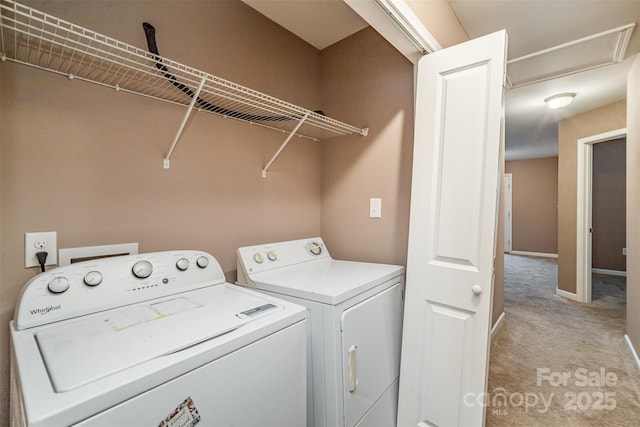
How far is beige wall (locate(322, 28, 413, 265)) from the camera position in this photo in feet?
5.93

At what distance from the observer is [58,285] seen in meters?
0.94

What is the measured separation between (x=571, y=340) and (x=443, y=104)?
2.67 meters

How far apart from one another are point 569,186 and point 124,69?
4.85 m

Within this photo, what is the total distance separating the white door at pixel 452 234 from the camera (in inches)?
50.8

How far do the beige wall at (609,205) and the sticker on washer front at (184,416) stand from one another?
20.5 feet

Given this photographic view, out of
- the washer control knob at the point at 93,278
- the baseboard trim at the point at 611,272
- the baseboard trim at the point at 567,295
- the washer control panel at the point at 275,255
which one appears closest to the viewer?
the washer control knob at the point at 93,278

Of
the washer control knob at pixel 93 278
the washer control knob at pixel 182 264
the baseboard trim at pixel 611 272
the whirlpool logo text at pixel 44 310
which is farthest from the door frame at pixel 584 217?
the whirlpool logo text at pixel 44 310

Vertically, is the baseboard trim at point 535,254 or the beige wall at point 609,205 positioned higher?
the beige wall at point 609,205

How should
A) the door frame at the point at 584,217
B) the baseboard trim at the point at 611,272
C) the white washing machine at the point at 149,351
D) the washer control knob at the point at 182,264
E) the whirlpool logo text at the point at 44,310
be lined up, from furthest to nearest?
the baseboard trim at the point at 611,272 < the door frame at the point at 584,217 < the washer control knob at the point at 182,264 < the whirlpool logo text at the point at 44,310 < the white washing machine at the point at 149,351

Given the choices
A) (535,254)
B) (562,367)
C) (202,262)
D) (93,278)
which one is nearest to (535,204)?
(535,254)

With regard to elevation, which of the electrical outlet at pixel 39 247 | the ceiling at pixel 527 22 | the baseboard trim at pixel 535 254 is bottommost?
the baseboard trim at pixel 535 254

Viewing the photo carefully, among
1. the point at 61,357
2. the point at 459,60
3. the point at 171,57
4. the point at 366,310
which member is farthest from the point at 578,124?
the point at 61,357

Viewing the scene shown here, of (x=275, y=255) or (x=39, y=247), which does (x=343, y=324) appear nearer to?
(x=275, y=255)

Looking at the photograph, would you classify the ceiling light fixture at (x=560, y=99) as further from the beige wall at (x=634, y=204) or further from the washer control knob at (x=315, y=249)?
the washer control knob at (x=315, y=249)
